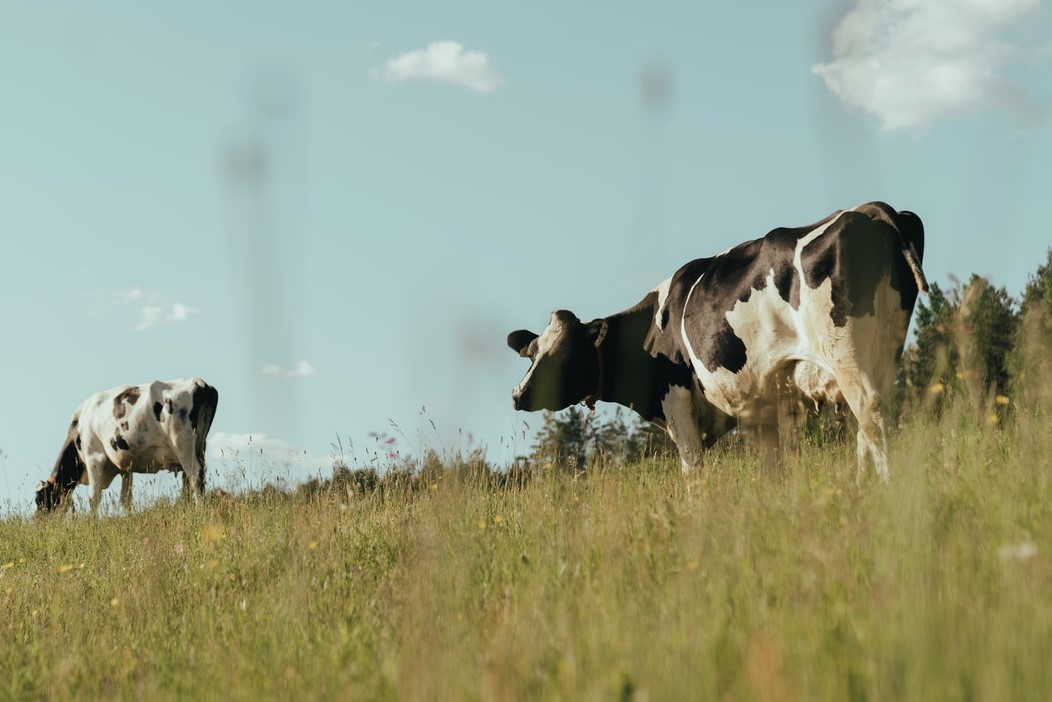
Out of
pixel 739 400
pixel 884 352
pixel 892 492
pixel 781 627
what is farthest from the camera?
pixel 739 400

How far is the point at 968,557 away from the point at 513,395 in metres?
8.16

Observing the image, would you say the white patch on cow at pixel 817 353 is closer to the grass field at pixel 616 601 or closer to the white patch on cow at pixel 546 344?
the grass field at pixel 616 601

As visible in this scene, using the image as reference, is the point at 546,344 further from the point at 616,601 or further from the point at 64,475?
the point at 64,475

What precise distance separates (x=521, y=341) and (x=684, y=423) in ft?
9.12

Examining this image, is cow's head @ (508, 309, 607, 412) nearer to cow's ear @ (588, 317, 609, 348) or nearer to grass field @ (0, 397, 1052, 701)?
cow's ear @ (588, 317, 609, 348)

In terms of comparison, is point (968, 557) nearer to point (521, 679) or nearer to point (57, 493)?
point (521, 679)

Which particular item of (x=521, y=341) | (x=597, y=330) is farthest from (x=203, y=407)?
(x=597, y=330)

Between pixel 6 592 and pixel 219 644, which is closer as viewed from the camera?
pixel 219 644

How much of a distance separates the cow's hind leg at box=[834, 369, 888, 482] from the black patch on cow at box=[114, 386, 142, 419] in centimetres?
1445

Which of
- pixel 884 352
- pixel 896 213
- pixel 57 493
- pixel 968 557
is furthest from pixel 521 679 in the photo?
pixel 57 493

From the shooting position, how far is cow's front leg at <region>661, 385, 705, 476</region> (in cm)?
1044

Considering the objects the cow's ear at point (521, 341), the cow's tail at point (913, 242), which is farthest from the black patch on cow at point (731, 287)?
the cow's ear at point (521, 341)

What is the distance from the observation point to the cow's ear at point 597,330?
11.7 m

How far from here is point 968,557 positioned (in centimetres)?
412
